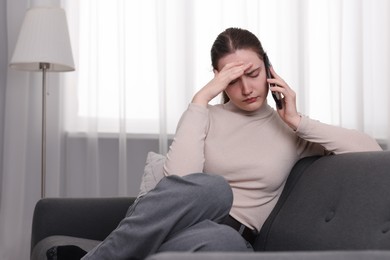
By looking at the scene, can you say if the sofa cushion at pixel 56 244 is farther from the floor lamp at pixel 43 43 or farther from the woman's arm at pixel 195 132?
the floor lamp at pixel 43 43

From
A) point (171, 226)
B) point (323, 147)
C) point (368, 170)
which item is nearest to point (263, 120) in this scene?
point (323, 147)

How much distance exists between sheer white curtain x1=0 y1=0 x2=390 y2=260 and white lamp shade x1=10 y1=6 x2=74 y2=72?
1.04 ft

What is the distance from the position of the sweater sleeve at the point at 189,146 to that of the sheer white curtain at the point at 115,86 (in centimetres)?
166

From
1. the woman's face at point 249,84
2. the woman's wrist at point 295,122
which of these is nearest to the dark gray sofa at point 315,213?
the woman's wrist at point 295,122

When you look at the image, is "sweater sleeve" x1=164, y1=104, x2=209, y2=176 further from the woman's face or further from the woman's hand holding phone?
the woman's hand holding phone

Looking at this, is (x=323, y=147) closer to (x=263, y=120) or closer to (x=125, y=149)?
(x=263, y=120)

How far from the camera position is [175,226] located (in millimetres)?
1512

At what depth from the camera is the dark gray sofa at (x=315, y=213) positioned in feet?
5.18

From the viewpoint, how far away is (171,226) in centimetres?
149

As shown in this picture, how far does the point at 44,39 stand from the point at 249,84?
154cm

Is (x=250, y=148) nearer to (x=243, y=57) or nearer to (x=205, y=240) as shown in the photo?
(x=243, y=57)

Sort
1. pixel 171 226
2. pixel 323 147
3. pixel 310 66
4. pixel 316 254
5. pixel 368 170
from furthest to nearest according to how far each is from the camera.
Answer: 1. pixel 310 66
2. pixel 323 147
3. pixel 368 170
4. pixel 171 226
5. pixel 316 254

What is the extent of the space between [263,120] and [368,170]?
52 centimetres

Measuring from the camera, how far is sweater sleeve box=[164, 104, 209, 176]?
1970 mm
